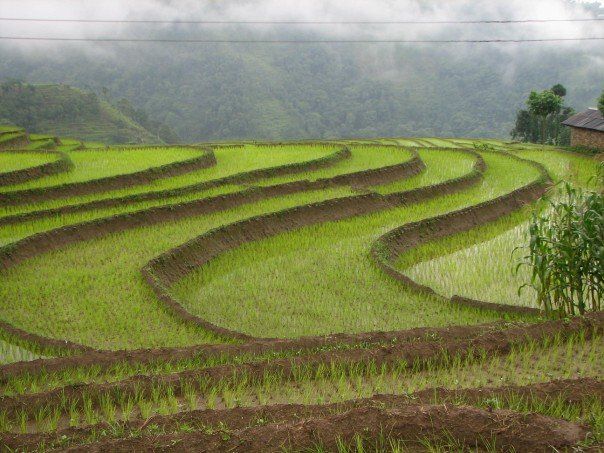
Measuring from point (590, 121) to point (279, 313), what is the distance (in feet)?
53.9

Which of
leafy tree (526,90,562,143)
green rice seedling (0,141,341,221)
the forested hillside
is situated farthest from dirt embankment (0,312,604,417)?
the forested hillside

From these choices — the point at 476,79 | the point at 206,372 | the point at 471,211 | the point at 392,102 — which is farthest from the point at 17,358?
the point at 476,79

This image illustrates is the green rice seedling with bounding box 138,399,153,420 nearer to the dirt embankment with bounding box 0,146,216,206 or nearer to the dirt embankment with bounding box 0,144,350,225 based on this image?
the dirt embankment with bounding box 0,144,350,225

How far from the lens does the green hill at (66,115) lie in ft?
169

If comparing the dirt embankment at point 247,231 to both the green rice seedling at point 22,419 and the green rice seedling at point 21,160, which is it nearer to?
the green rice seedling at point 22,419

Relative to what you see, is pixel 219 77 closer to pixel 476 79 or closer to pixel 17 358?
pixel 476 79

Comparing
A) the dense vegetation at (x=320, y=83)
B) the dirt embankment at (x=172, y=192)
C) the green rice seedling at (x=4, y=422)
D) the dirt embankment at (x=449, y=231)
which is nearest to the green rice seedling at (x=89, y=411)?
the green rice seedling at (x=4, y=422)

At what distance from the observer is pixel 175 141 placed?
2394 inches

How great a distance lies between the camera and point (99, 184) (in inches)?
490

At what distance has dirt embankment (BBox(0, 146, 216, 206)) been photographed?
1148 centimetres

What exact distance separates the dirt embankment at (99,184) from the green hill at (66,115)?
130ft

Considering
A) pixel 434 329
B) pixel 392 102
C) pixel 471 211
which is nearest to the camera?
pixel 434 329

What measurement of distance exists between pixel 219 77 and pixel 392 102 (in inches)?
952

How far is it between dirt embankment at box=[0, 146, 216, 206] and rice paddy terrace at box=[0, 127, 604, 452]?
0.11 ft
